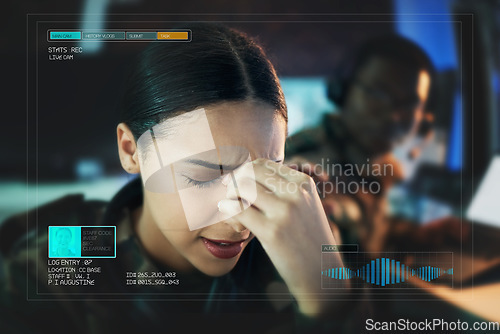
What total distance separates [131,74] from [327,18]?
1.68 ft

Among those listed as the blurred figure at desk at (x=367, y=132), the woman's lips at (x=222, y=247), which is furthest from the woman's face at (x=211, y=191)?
the blurred figure at desk at (x=367, y=132)

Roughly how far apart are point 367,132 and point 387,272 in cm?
36

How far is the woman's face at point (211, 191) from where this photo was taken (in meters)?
0.94

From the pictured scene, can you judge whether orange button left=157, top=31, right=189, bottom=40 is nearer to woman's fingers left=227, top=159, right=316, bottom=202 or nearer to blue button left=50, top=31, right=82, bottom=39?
blue button left=50, top=31, right=82, bottom=39

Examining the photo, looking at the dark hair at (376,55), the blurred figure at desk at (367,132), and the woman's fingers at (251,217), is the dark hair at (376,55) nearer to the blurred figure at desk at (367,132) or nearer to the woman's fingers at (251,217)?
the blurred figure at desk at (367,132)

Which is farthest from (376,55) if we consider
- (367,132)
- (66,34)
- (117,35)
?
(66,34)

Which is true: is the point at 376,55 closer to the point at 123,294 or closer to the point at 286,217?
the point at 286,217

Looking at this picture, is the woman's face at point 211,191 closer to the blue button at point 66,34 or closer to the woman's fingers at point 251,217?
the woman's fingers at point 251,217

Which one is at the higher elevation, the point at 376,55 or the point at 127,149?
the point at 376,55

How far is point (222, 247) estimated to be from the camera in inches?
39.6

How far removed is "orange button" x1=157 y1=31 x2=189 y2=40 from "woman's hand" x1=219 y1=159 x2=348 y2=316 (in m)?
0.36

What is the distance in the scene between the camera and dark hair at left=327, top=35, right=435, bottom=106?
1.02 metres

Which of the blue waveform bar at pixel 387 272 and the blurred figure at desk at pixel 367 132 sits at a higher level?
the blurred figure at desk at pixel 367 132

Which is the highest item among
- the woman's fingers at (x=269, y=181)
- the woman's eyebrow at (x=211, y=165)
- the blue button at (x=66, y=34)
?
the blue button at (x=66, y=34)
